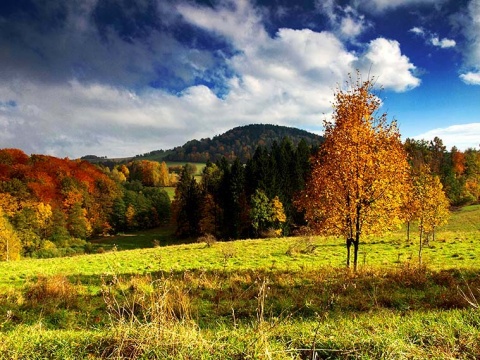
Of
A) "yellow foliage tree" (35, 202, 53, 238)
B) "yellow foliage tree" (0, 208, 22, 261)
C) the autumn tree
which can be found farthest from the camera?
"yellow foliage tree" (35, 202, 53, 238)

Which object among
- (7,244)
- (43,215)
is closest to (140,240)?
(43,215)

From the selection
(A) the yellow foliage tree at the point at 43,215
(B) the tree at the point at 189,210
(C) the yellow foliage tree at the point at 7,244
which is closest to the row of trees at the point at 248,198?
(B) the tree at the point at 189,210

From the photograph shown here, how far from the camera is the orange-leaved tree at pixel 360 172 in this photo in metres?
13.4

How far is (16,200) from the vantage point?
5647cm

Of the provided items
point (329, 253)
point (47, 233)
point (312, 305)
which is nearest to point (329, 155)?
point (312, 305)

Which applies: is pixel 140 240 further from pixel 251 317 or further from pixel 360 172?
A: pixel 251 317

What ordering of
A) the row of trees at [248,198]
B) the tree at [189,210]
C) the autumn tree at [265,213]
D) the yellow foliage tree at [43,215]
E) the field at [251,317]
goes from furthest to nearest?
the tree at [189,210]
the yellow foliage tree at [43,215]
the row of trees at [248,198]
the autumn tree at [265,213]
the field at [251,317]

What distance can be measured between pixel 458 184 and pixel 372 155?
7148 centimetres

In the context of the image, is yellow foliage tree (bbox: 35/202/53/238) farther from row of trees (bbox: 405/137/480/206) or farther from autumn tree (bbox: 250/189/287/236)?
row of trees (bbox: 405/137/480/206)

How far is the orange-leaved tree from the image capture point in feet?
43.9

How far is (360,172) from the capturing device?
13453mm

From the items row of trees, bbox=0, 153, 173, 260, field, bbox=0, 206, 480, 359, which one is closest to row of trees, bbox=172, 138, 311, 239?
row of trees, bbox=0, 153, 173, 260

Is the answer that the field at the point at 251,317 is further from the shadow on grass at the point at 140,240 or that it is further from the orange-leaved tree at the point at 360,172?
the shadow on grass at the point at 140,240

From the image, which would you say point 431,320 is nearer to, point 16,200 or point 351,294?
point 351,294
